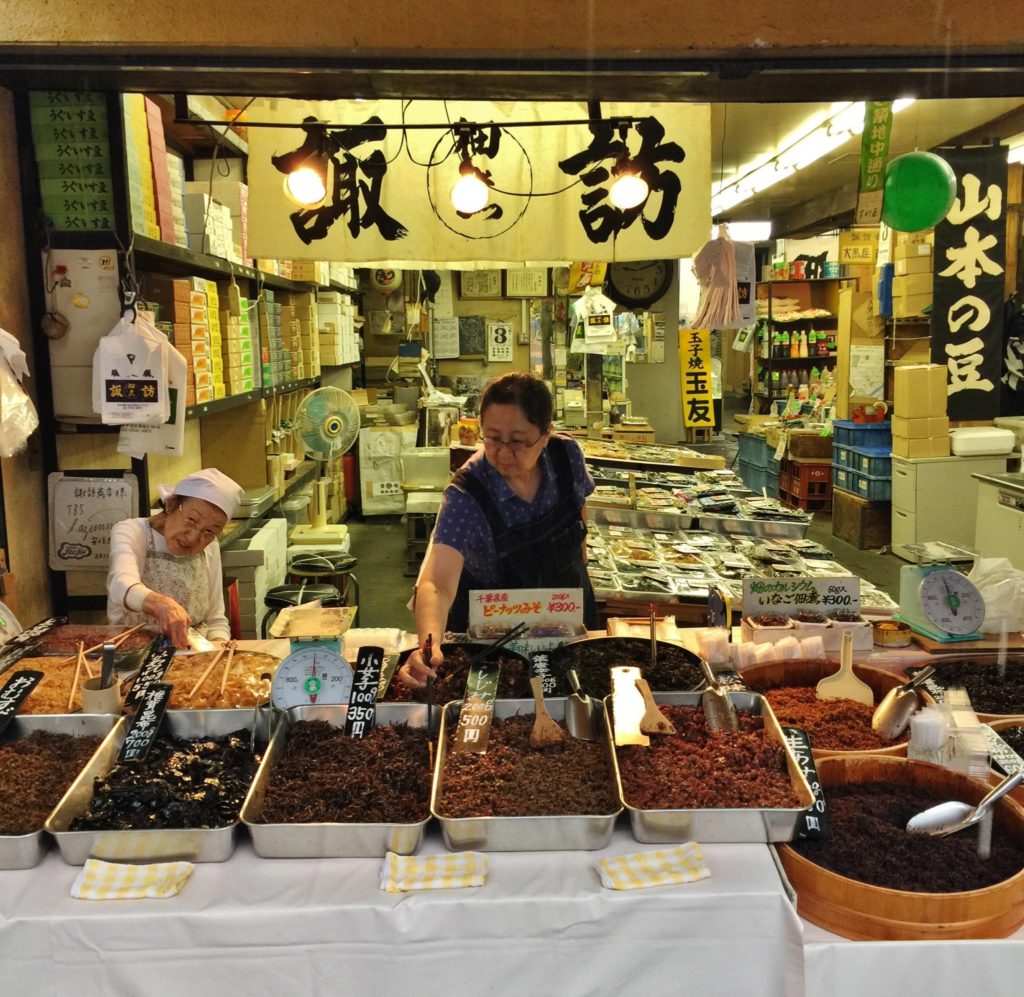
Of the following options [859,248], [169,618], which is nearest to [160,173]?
[169,618]

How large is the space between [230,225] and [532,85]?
2797 millimetres

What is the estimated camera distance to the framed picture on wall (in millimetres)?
13156

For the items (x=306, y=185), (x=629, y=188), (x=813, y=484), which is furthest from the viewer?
(x=813, y=484)

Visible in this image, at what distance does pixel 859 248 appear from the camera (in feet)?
34.7

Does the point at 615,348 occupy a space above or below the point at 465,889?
above

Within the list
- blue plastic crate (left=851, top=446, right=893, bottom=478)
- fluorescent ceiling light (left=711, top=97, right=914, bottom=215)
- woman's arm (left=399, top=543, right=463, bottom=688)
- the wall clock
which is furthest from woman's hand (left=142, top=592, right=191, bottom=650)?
blue plastic crate (left=851, top=446, right=893, bottom=478)

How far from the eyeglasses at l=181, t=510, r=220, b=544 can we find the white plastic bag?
3032mm

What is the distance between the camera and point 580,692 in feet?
7.96

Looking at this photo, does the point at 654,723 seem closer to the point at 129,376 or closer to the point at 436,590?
the point at 436,590

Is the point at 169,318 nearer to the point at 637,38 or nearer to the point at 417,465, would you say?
the point at 637,38

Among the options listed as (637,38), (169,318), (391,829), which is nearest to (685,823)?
(391,829)

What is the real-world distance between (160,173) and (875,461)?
302 inches

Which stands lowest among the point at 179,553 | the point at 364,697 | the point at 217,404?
the point at 364,697

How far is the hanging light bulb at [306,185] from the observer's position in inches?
178
